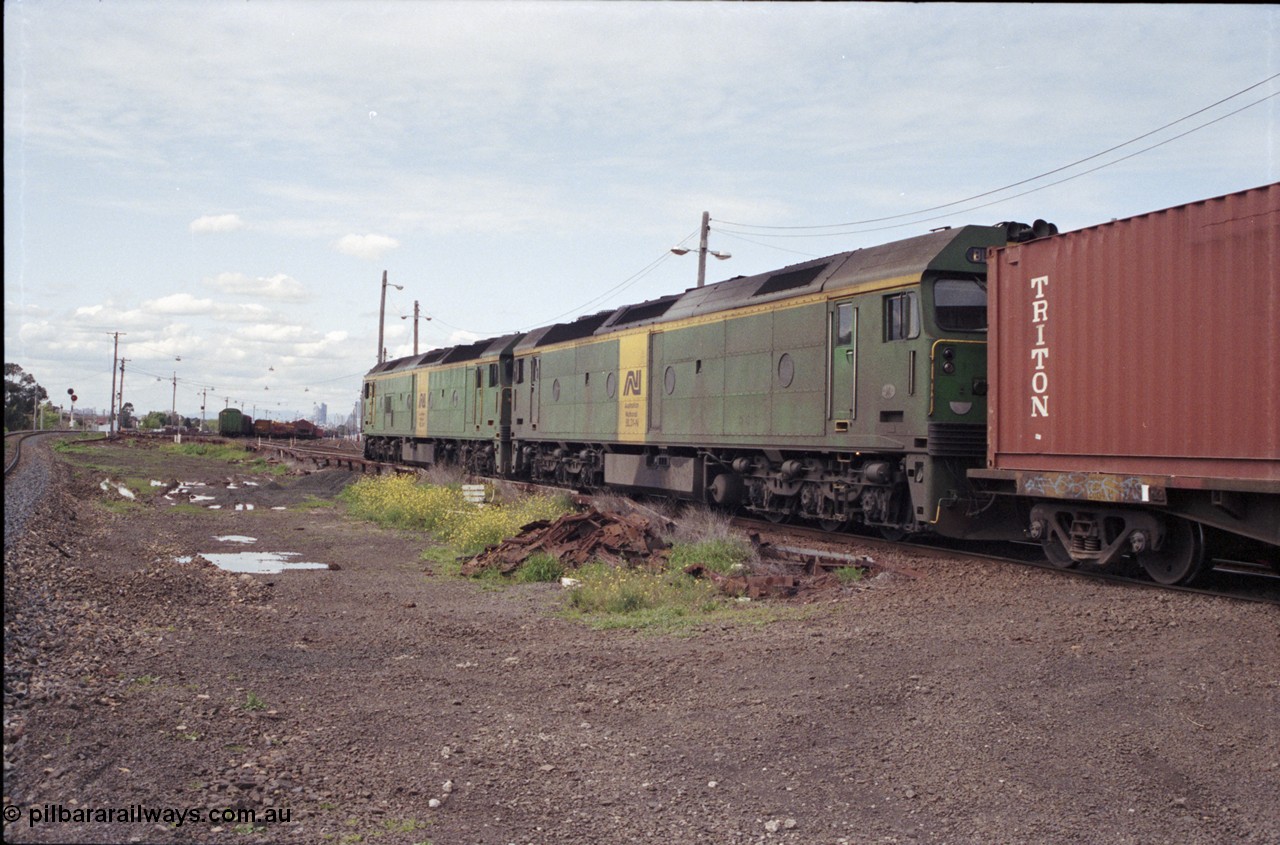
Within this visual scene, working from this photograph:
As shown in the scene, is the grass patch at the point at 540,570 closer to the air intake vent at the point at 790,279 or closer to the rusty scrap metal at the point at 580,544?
the rusty scrap metal at the point at 580,544

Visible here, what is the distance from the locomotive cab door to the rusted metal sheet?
2408 millimetres

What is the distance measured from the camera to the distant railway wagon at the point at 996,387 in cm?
827

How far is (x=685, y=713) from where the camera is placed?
21.6 ft

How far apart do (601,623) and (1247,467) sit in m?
5.79

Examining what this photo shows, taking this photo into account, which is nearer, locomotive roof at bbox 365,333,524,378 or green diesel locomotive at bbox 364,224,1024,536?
green diesel locomotive at bbox 364,224,1024,536

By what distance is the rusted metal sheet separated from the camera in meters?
7.98

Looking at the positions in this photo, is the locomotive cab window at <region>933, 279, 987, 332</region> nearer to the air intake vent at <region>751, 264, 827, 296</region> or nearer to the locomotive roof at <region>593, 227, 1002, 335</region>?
the locomotive roof at <region>593, 227, 1002, 335</region>

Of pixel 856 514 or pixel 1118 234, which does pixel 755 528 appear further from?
pixel 1118 234

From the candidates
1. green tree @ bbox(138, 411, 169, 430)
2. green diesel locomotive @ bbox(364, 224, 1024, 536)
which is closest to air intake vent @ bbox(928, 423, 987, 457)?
green diesel locomotive @ bbox(364, 224, 1024, 536)

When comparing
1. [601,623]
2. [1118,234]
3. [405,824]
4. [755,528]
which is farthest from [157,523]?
[1118,234]

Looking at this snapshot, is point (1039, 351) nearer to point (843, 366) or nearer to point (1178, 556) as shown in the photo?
point (1178, 556)

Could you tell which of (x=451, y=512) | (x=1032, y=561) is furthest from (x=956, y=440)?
(x=451, y=512)

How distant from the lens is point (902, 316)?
12.2m

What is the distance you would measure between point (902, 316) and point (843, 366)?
1.31 meters
